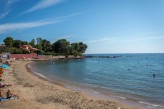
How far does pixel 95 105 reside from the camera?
17.6 metres

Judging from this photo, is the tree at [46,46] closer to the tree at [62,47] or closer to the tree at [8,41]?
the tree at [62,47]

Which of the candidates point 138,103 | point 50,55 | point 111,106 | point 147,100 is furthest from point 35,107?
point 50,55

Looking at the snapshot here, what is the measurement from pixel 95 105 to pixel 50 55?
121895 millimetres

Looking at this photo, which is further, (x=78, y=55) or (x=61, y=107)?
(x=78, y=55)

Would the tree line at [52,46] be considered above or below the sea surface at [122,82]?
above

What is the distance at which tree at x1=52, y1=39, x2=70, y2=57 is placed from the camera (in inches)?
5751

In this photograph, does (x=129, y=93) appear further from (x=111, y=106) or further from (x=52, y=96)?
(x=52, y=96)

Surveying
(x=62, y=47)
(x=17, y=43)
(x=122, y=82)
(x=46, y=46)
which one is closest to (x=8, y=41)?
(x=17, y=43)

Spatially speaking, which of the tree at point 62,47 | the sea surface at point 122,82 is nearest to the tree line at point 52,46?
the tree at point 62,47

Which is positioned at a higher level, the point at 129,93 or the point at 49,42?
the point at 49,42

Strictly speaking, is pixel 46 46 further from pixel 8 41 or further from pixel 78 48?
pixel 8 41

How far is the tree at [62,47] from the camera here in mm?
146087

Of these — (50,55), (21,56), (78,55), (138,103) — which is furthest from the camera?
(78,55)

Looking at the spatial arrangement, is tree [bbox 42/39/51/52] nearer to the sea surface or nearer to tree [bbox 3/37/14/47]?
tree [bbox 3/37/14/47]
